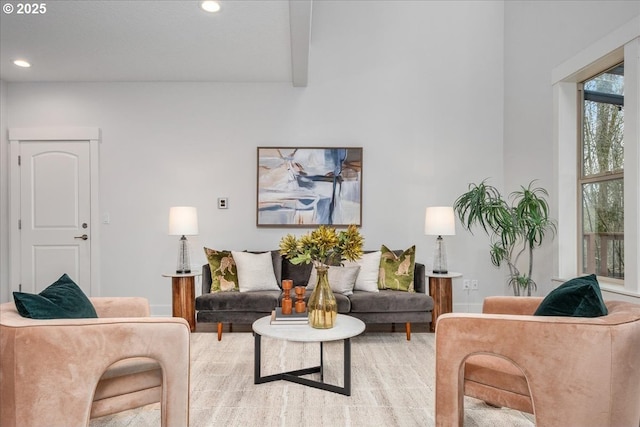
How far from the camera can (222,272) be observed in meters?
3.91

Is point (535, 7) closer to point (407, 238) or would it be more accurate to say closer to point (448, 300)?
point (407, 238)

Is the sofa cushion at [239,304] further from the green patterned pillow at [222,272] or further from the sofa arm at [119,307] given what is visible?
the sofa arm at [119,307]

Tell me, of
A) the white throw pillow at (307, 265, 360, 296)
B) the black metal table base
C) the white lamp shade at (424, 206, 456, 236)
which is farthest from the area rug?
the white lamp shade at (424, 206, 456, 236)

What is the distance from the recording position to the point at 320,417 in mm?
2184

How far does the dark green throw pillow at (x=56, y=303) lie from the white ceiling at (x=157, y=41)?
82.0 inches

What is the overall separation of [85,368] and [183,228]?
2.53 meters

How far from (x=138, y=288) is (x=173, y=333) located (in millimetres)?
3214

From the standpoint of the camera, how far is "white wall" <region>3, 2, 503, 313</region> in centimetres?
459

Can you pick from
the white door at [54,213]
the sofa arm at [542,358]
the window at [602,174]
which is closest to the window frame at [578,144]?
the window at [602,174]

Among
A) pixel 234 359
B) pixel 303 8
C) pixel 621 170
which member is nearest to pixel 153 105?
pixel 303 8

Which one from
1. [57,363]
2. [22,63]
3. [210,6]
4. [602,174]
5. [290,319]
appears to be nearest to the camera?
[57,363]

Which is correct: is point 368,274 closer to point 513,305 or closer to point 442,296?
point 442,296

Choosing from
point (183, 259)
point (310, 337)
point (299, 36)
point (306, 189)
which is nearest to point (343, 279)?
point (306, 189)

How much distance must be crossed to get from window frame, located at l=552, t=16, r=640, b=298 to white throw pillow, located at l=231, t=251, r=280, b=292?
2.61 meters
